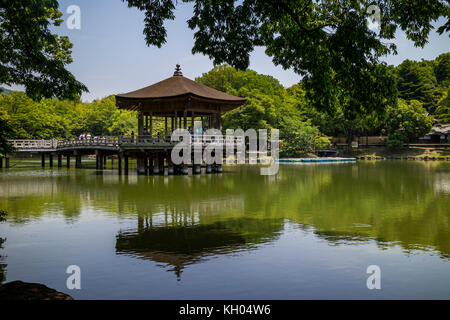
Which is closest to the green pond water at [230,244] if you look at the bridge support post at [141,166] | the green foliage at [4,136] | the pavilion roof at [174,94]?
the green foliage at [4,136]

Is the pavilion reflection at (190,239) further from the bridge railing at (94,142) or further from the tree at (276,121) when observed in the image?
the tree at (276,121)

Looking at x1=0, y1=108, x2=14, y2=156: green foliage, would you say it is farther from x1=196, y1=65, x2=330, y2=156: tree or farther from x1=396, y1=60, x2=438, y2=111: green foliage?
x1=396, y1=60, x2=438, y2=111: green foliage

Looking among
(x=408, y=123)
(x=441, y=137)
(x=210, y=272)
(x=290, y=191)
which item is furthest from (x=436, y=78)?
(x=210, y=272)

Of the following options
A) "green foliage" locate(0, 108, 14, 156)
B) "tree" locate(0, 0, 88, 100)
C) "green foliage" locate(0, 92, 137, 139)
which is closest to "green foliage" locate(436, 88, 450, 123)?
"green foliage" locate(0, 92, 137, 139)

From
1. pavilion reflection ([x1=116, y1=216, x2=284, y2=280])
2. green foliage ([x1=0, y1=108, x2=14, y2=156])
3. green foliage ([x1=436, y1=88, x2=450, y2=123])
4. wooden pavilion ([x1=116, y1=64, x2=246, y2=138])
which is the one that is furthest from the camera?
green foliage ([x1=436, y1=88, x2=450, y2=123])

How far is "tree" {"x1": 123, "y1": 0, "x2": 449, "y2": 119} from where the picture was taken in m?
8.14

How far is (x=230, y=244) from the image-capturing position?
8836 millimetres

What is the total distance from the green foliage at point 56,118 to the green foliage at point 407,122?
3645 centimetres

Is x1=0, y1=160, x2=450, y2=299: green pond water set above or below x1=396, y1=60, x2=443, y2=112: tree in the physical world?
below

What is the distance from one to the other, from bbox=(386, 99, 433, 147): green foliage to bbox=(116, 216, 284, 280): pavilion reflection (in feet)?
160

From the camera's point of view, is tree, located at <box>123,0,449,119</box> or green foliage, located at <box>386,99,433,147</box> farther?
green foliage, located at <box>386,99,433,147</box>

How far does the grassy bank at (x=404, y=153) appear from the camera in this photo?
52.4 metres

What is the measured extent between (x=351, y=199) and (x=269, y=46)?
25.9ft
